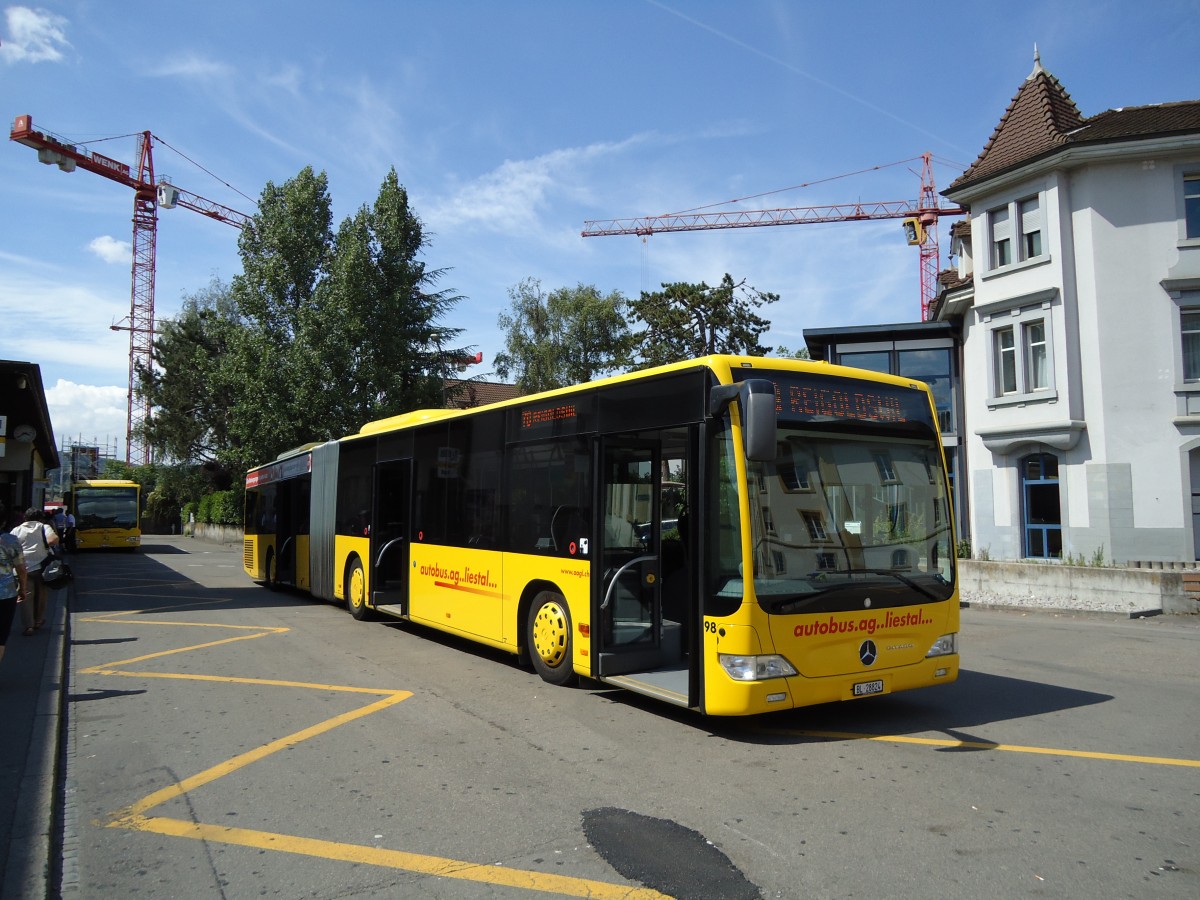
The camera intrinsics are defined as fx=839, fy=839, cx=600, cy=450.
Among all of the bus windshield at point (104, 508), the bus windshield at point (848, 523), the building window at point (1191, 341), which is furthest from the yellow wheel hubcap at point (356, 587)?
the bus windshield at point (104, 508)

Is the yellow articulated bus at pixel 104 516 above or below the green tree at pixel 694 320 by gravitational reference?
below

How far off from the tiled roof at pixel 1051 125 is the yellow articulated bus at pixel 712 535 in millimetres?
16801

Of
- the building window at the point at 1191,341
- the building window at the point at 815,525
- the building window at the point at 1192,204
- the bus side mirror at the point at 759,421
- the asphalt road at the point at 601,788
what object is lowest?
the asphalt road at the point at 601,788

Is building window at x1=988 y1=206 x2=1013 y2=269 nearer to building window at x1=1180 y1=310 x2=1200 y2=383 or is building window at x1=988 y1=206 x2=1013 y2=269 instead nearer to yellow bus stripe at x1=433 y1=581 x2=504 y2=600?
building window at x1=1180 y1=310 x2=1200 y2=383

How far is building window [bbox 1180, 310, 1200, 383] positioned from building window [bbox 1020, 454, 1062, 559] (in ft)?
11.2

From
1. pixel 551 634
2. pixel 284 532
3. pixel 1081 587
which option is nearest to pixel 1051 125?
pixel 1081 587

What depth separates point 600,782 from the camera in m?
5.53

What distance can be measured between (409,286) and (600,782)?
31341 mm

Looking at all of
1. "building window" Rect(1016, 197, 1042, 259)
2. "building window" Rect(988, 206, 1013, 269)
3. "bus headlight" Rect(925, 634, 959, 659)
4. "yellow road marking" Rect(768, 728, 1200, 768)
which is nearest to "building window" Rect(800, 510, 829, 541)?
"bus headlight" Rect(925, 634, 959, 659)

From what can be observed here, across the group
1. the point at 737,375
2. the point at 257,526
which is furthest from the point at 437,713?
the point at 257,526

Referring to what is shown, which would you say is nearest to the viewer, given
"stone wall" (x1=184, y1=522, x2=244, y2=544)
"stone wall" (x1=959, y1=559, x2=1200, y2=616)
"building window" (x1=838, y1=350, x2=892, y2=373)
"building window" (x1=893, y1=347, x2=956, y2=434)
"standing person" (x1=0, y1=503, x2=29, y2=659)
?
"standing person" (x1=0, y1=503, x2=29, y2=659)

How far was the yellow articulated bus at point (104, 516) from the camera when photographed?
35625mm

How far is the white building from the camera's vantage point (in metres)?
19.1

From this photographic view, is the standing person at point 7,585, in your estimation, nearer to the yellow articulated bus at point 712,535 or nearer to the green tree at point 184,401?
the yellow articulated bus at point 712,535
